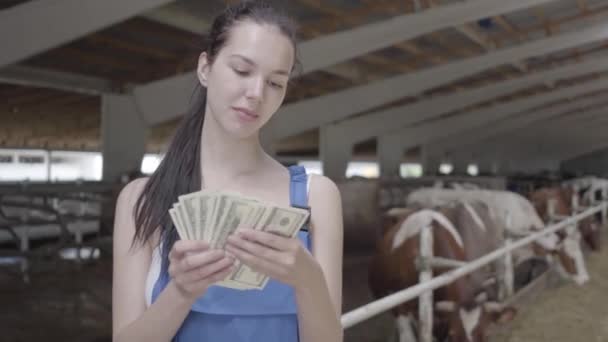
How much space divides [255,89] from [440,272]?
3.12 m

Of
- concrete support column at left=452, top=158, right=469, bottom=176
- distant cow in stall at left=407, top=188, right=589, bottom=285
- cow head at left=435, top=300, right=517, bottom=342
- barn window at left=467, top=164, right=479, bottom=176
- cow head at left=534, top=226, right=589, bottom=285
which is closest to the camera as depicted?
cow head at left=435, top=300, right=517, bottom=342

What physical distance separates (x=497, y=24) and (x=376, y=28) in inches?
124

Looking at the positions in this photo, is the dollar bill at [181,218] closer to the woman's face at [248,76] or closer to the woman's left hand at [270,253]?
the woman's left hand at [270,253]

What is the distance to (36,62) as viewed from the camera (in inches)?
273

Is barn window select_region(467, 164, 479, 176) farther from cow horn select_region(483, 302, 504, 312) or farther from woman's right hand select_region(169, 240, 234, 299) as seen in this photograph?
woman's right hand select_region(169, 240, 234, 299)

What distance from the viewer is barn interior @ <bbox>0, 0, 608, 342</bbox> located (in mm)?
4672

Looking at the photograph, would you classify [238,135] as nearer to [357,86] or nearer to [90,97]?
[90,97]

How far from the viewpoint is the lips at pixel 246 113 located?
827 millimetres

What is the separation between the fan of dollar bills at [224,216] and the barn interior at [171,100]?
0.43 metres

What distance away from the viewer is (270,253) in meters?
0.68

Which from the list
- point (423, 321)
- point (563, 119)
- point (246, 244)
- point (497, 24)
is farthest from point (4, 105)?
point (563, 119)

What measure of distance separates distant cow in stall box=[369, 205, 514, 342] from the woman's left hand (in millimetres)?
2413

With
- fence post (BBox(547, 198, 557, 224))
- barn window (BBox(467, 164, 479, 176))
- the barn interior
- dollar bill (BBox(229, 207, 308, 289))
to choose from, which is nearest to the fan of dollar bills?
dollar bill (BBox(229, 207, 308, 289))

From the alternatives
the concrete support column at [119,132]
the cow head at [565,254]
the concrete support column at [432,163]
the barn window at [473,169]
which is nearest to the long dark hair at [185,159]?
the cow head at [565,254]
